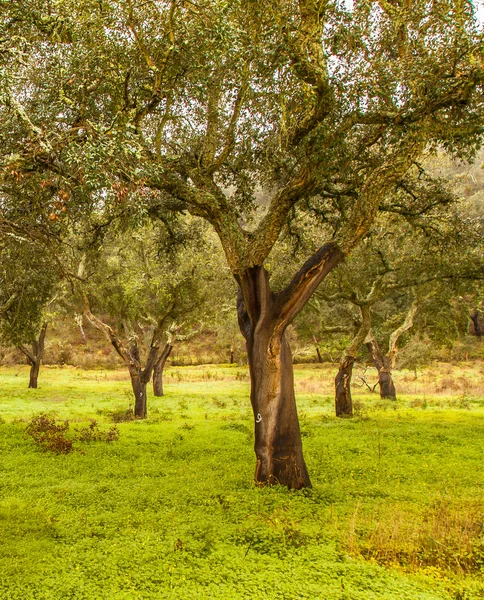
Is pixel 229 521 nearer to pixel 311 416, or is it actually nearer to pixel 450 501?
pixel 450 501

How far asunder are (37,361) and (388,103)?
32.9 meters

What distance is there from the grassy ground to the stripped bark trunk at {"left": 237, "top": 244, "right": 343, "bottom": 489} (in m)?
0.53

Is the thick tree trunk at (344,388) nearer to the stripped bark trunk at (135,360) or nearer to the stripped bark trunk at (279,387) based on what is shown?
the stripped bark trunk at (135,360)

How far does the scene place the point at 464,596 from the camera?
215 inches

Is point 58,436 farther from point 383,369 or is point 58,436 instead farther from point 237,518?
point 383,369

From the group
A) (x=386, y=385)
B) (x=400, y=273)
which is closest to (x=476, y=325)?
(x=386, y=385)

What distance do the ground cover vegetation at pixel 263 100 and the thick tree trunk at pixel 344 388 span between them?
1086 cm

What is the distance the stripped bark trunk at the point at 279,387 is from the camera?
9727mm

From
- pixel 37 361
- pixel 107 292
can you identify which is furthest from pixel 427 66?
pixel 37 361

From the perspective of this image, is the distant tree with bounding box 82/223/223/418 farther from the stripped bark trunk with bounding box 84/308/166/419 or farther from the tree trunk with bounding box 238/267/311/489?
the tree trunk with bounding box 238/267/311/489

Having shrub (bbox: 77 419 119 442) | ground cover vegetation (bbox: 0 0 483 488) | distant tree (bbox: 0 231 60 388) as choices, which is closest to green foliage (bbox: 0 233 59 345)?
distant tree (bbox: 0 231 60 388)

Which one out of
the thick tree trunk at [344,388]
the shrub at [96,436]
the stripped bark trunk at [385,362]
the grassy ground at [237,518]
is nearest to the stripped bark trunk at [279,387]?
the grassy ground at [237,518]

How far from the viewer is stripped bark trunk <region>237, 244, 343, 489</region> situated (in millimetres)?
9727

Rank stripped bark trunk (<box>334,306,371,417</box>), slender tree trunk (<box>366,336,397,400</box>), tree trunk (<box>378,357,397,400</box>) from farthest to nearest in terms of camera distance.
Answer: tree trunk (<box>378,357,397,400</box>)
slender tree trunk (<box>366,336,397,400</box>)
stripped bark trunk (<box>334,306,371,417</box>)
